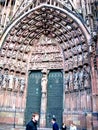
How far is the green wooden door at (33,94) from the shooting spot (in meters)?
11.7

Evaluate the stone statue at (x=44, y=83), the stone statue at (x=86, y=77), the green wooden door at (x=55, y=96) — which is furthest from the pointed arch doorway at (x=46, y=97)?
the stone statue at (x=86, y=77)

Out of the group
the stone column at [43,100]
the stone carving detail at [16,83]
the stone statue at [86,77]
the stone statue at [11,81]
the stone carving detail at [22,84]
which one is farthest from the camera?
the stone carving detail at [22,84]

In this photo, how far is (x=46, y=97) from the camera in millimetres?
11703

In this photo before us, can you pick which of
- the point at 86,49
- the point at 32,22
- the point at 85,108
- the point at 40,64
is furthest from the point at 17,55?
the point at 85,108

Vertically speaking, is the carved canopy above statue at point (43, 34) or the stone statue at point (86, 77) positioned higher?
the carved canopy above statue at point (43, 34)

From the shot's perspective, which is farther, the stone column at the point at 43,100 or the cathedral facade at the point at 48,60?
the stone column at the point at 43,100

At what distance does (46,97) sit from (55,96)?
544 millimetres

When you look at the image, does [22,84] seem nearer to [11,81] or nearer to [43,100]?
[11,81]

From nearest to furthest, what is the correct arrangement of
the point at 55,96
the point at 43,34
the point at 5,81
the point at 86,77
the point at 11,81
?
the point at 86,77
the point at 5,81
the point at 11,81
the point at 55,96
the point at 43,34

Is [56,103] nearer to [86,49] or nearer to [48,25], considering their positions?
[86,49]

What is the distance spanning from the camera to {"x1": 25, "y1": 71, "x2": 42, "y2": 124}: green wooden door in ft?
38.4

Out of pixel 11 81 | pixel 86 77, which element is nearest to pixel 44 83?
pixel 11 81

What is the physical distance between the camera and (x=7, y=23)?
12.2m

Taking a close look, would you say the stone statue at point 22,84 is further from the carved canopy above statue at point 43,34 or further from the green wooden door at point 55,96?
the green wooden door at point 55,96
